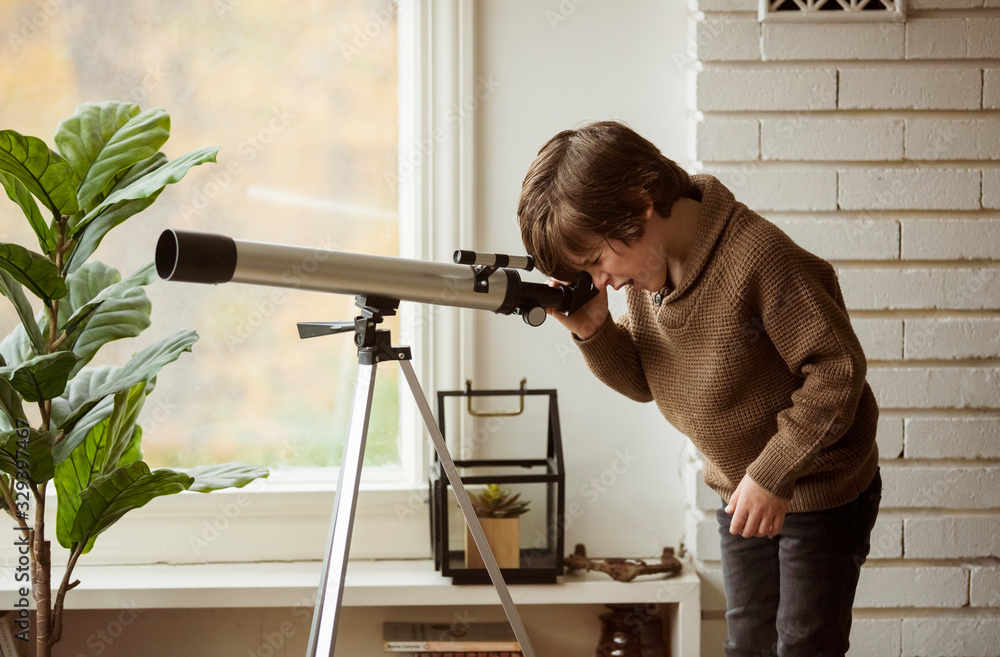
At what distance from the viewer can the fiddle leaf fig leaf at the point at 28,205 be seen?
4.39ft

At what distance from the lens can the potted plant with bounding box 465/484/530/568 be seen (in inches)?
66.3

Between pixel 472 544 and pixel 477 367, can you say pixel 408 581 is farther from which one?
pixel 477 367

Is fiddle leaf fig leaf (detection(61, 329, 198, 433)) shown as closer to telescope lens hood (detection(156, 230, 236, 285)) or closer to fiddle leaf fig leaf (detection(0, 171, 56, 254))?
fiddle leaf fig leaf (detection(0, 171, 56, 254))

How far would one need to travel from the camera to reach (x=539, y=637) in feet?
6.19

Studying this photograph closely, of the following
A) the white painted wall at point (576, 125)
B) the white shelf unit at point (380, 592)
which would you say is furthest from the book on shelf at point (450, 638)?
the white painted wall at point (576, 125)

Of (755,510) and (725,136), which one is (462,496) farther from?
(725,136)

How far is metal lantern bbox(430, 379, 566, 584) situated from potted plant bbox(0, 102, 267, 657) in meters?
0.45

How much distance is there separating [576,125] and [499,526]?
90 centimetres

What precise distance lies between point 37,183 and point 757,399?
1.18 meters

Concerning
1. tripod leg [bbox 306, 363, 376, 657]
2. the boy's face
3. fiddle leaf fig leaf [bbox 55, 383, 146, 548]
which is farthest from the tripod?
fiddle leaf fig leaf [bbox 55, 383, 146, 548]

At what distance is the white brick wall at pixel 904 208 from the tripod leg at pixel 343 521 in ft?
3.21

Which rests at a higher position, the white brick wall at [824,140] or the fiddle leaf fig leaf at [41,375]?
the white brick wall at [824,140]

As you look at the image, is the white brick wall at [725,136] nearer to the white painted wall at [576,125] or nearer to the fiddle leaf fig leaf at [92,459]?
the white painted wall at [576,125]

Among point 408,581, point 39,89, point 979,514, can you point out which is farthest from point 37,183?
point 979,514
